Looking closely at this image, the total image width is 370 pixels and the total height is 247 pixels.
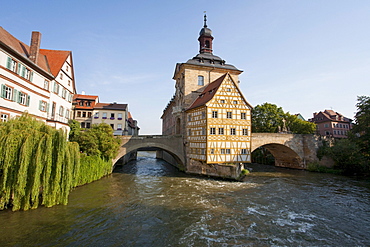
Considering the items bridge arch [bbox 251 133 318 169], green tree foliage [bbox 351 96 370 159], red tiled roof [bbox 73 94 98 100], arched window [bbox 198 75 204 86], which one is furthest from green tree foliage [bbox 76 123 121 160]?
green tree foliage [bbox 351 96 370 159]

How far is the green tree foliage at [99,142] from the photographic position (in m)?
17.0

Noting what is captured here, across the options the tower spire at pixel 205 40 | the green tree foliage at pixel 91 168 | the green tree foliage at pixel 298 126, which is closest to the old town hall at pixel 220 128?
the green tree foliage at pixel 91 168

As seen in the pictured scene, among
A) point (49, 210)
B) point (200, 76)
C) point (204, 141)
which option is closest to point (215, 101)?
point (204, 141)

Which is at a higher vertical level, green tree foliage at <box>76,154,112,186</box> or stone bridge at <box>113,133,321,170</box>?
stone bridge at <box>113,133,321,170</box>

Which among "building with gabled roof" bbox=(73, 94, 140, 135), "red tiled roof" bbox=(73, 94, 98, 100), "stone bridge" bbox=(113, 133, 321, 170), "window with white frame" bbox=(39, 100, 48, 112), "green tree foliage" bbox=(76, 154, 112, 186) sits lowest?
"green tree foliage" bbox=(76, 154, 112, 186)

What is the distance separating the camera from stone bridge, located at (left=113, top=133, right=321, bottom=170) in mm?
21062

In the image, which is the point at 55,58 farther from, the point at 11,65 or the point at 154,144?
the point at 154,144

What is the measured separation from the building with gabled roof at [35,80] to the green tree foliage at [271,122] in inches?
1156

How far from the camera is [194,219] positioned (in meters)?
9.33

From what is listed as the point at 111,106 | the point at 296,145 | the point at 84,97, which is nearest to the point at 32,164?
the point at 111,106

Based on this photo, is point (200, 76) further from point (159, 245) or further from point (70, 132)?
point (159, 245)

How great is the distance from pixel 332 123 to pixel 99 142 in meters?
52.6

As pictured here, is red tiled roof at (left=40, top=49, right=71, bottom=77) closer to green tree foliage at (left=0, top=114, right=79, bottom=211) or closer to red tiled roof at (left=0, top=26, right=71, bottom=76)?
red tiled roof at (left=0, top=26, right=71, bottom=76)

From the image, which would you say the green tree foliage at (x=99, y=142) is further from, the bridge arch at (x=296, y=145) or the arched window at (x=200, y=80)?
the bridge arch at (x=296, y=145)
